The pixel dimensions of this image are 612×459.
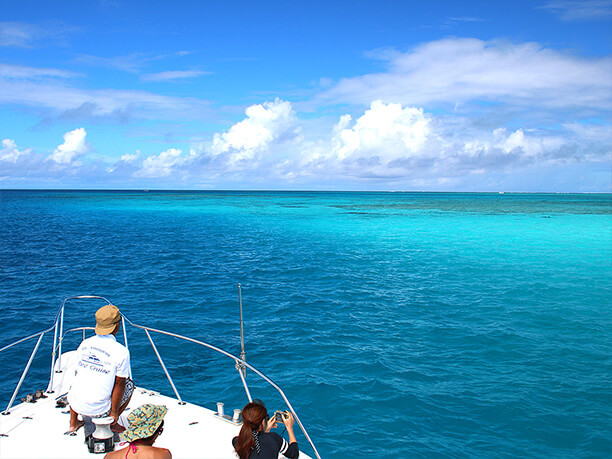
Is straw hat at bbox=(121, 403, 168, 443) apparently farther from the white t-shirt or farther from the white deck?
the white deck

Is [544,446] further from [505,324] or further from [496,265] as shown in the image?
[496,265]

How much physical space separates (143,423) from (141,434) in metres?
0.10

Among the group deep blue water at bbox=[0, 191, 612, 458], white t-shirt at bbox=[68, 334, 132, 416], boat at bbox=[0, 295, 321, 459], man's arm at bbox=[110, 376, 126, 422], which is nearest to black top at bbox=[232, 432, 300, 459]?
boat at bbox=[0, 295, 321, 459]

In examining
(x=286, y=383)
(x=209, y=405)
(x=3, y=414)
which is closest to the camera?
(x=3, y=414)

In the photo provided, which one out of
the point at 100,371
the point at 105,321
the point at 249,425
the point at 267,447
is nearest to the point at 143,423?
the point at 249,425

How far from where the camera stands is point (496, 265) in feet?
99.0

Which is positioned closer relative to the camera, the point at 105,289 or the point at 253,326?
the point at 253,326

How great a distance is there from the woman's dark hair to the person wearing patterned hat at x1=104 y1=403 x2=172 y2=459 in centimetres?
89

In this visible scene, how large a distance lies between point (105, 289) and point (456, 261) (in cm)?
2283

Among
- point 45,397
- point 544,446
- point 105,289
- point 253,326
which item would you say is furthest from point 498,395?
point 105,289

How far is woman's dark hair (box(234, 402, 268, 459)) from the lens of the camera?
4.89 meters

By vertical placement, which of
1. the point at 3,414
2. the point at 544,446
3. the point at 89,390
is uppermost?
the point at 89,390

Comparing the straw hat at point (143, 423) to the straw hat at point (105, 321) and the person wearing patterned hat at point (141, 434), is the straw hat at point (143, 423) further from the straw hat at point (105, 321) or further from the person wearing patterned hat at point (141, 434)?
the straw hat at point (105, 321)

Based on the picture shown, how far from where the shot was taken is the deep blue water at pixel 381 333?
10547mm
